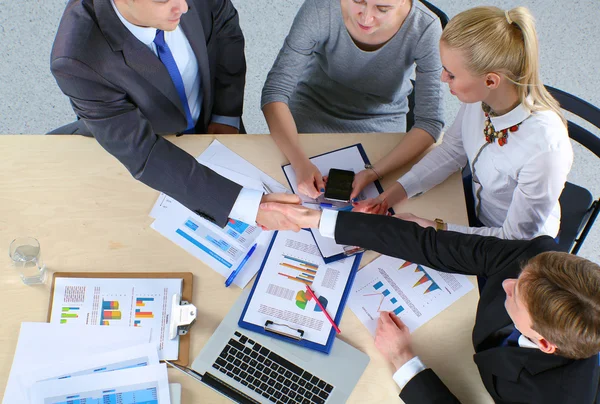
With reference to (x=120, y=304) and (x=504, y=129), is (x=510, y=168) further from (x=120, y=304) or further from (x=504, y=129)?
(x=120, y=304)

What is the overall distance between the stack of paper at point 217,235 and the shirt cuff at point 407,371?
46cm

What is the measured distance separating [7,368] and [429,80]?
1488 mm

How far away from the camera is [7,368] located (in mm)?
1441

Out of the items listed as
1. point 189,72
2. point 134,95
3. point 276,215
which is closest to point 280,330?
point 276,215

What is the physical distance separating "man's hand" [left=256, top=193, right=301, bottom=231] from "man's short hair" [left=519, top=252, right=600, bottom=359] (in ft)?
2.12

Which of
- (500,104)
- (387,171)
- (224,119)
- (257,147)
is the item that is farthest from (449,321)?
(224,119)

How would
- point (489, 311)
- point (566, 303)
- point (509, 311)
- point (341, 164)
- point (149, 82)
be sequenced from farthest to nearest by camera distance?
point (341, 164) → point (149, 82) → point (489, 311) → point (509, 311) → point (566, 303)

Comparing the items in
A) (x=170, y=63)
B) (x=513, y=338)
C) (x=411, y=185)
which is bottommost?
(x=513, y=338)

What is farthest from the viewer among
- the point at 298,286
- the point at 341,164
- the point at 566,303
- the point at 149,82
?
the point at 341,164

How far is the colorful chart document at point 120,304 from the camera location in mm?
1498

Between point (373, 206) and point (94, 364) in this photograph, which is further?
point (373, 206)

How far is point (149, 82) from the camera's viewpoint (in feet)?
5.47

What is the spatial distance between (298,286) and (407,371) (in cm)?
36

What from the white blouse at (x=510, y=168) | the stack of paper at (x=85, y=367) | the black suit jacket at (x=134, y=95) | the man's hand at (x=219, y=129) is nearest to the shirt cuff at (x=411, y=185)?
the white blouse at (x=510, y=168)
